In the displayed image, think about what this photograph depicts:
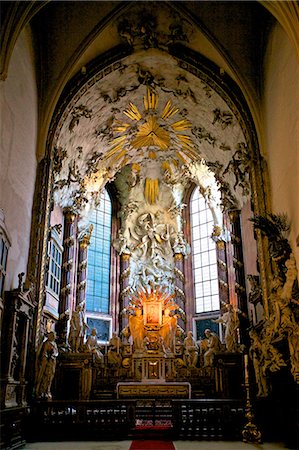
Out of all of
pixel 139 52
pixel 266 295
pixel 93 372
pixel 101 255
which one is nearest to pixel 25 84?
pixel 139 52

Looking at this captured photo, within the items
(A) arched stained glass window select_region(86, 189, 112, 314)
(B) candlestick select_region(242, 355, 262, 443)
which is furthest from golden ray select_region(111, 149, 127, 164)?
(B) candlestick select_region(242, 355, 262, 443)

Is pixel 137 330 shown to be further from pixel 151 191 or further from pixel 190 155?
pixel 190 155

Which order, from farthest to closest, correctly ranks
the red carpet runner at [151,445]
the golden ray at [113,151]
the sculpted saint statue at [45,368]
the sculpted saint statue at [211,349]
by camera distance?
the golden ray at [113,151]
the sculpted saint statue at [211,349]
the sculpted saint statue at [45,368]
the red carpet runner at [151,445]

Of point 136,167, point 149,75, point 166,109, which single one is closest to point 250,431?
point 149,75

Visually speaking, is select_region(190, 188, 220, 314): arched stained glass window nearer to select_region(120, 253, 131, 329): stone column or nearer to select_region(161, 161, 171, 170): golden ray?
select_region(161, 161, 171, 170): golden ray

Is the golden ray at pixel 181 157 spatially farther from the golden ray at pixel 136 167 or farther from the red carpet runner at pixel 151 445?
the red carpet runner at pixel 151 445

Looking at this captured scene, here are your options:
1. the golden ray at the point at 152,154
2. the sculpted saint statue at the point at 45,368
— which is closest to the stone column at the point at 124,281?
the golden ray at the point at 152,154

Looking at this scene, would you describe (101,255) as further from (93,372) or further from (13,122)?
(13,122)

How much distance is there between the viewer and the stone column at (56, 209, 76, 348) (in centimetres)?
1506

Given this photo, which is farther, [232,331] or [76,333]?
[76,333]

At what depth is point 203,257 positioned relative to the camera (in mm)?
20391

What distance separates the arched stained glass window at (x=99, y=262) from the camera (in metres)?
19.5

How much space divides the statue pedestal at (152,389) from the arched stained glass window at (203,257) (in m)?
6.22

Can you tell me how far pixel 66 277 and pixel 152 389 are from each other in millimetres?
5200
